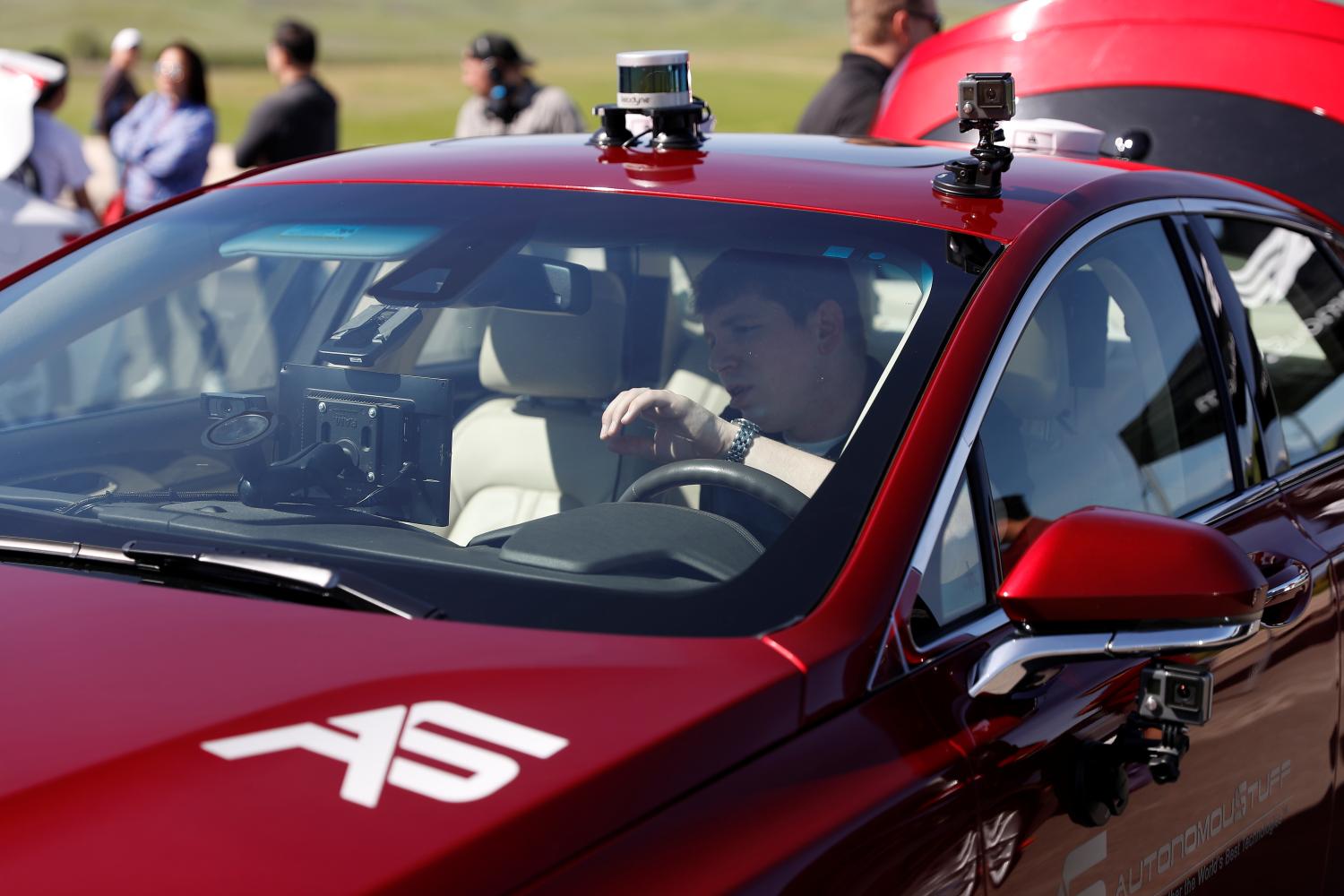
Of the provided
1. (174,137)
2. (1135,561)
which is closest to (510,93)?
(174,137)

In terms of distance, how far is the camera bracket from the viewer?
2205 millimetres

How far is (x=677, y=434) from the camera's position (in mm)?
2209

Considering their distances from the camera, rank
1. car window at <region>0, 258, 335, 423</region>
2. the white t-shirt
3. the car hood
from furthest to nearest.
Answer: the white t-shirt < car window at <region>0, 258, 335, 423</region> < the car hood

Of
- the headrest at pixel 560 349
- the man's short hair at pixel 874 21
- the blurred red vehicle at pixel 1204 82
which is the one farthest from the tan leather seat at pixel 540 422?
the man's short hair at pixel 874 21

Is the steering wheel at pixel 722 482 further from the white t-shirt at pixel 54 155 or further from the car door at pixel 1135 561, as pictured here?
the white t-shirt at pixel 54 155

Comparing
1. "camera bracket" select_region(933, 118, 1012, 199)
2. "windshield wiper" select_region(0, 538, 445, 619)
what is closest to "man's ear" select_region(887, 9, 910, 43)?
"camera bracket" select_region(933, 118, 1012, 199)

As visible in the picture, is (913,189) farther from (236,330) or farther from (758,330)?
(236,330)

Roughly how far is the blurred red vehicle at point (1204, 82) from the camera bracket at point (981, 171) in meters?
2.03

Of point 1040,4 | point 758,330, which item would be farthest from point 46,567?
point 1040,4

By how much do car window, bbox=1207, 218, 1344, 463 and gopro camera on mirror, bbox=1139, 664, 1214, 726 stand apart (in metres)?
0.96

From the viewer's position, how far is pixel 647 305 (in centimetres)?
241

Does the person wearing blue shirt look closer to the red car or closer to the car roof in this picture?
the red car

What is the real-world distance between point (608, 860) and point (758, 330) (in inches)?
40.1

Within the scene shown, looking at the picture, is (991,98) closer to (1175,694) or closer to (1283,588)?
(1283,588)
